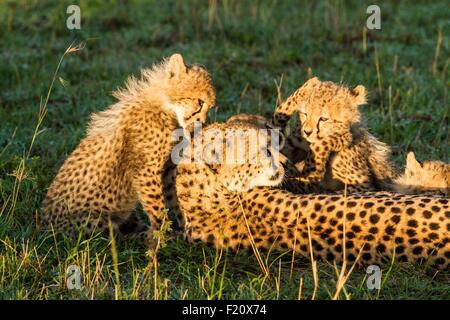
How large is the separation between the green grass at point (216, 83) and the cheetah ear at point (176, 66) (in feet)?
2.73

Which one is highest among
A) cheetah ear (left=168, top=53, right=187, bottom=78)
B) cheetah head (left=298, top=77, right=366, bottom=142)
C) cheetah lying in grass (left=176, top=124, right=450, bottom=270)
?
cheetah ear (left=168, top=53, right=187, bottom=78)

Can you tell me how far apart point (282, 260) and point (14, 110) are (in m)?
3.28

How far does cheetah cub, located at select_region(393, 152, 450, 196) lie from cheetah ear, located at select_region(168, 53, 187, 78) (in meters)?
1.52

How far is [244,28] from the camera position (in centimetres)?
866

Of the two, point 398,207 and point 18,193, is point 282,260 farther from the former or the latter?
point 18,193

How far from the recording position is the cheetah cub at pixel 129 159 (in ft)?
16.8

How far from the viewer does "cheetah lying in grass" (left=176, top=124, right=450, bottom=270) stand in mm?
4281

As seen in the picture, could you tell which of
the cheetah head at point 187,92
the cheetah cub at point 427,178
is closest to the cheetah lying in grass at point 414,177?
the cheetah cub at point 427,178

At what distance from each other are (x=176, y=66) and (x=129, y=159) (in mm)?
663

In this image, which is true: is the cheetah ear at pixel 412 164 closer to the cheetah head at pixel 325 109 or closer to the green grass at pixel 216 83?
the cheetah head at pixel 325 109

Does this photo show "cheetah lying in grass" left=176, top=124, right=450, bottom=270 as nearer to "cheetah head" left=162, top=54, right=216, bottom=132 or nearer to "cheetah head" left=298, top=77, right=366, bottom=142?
"cheetah head" left=162, top=54, right=216, bottom=132

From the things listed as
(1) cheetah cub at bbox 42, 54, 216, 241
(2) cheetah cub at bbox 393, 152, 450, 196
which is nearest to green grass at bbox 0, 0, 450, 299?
(1) cheetah cub at bbox 42, 54, 216, 241

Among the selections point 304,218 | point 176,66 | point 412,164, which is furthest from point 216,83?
point 304,218
